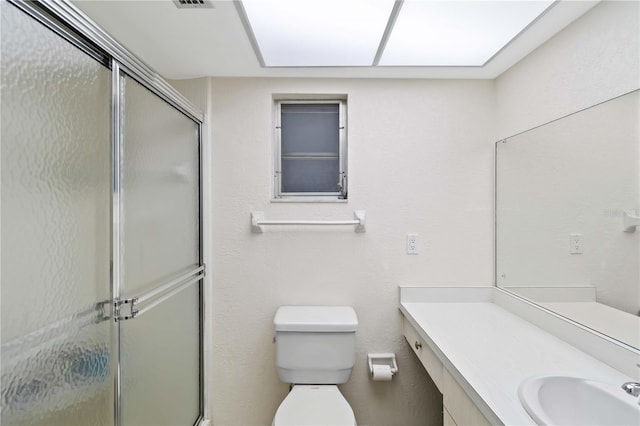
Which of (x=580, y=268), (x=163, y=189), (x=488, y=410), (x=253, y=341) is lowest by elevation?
(x=253, y=341)

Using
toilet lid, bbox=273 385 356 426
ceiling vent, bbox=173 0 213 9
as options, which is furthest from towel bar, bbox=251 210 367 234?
ceiling vent, bbox=173 0 213 9

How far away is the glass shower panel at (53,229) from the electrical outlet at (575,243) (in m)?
1.74

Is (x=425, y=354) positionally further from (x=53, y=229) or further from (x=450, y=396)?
(x=53, y=229)

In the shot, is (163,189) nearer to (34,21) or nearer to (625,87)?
(34,21)

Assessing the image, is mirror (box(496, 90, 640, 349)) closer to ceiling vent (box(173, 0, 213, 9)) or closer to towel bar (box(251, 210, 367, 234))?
towel bar (box(251, 210, 367, 234))

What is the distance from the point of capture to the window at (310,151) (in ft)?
6.55

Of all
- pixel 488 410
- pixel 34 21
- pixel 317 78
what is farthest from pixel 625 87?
pixel 34 21

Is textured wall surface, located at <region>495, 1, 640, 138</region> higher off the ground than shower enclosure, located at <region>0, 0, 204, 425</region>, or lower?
higher

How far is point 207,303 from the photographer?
6.10 feet

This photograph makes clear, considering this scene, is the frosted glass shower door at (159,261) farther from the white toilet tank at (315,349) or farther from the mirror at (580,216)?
the mirror at (580,216)

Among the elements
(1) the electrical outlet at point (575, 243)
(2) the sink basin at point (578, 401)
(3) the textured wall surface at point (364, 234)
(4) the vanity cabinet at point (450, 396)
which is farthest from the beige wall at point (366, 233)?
(2) the sink basin at point (578, 401)

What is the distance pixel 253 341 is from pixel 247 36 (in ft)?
5.27

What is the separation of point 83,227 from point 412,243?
1.57 metres

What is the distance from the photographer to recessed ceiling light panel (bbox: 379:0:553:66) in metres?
1.21
